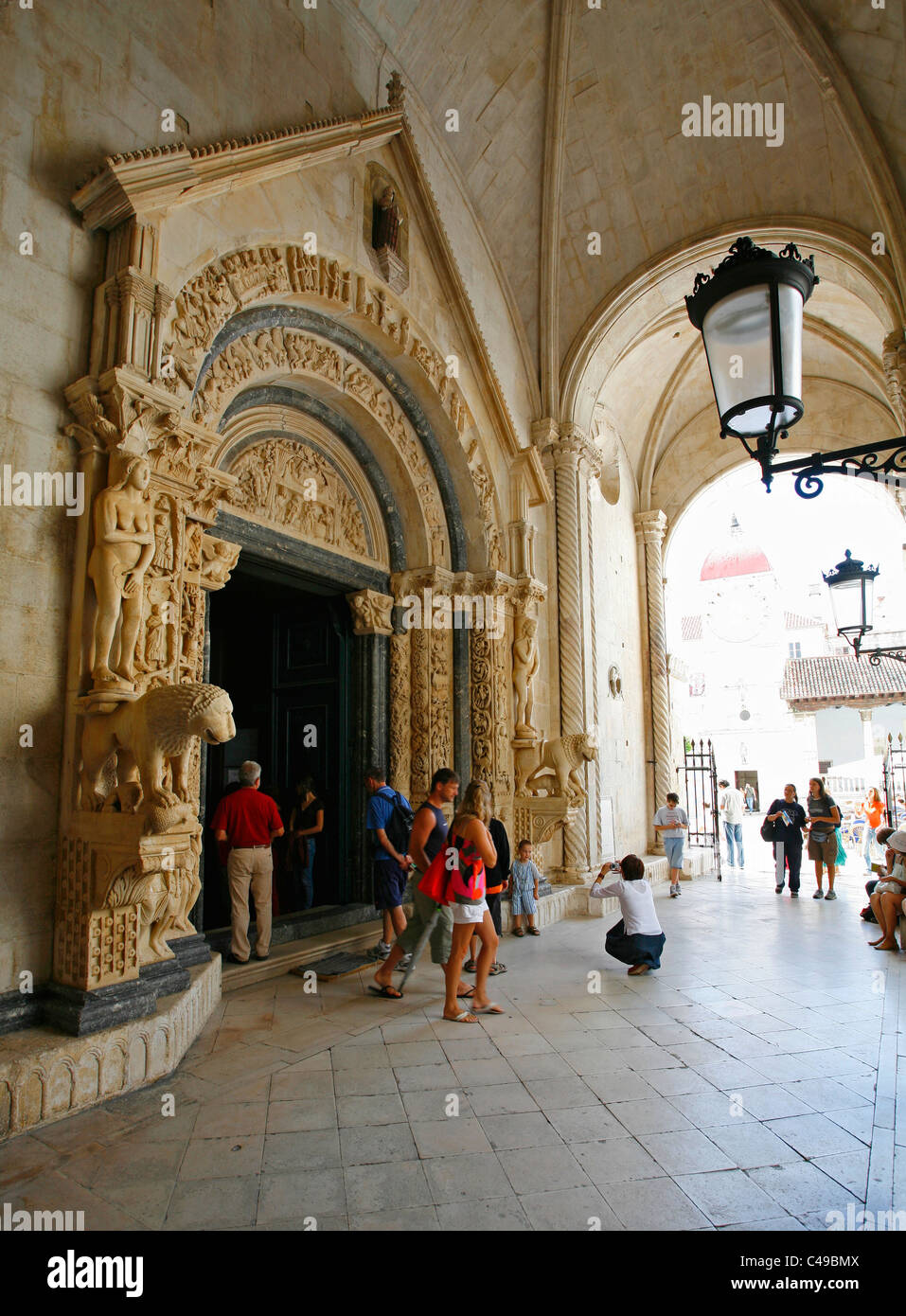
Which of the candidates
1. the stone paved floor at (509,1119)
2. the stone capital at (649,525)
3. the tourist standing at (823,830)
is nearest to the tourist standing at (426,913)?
the stone paved floor at (509,1119)

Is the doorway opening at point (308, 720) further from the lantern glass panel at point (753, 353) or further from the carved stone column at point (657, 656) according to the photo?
the carved stone column at point (657, 656)

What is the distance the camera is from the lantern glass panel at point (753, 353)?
2826 mm

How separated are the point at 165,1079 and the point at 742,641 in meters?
Answer: 39.9

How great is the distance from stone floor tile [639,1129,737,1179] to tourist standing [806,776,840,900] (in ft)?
23.3

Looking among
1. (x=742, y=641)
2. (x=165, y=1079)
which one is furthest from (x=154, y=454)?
(x=742, y=641)

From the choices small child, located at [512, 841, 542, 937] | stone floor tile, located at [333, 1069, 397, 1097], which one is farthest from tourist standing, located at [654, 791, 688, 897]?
stone floor tile, located at [333, 1069, 397, 1097]

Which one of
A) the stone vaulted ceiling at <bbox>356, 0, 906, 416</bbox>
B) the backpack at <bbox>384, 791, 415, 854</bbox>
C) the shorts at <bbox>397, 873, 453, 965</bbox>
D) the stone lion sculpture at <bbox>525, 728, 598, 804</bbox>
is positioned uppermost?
the stone vaulted ceiling at <bbox>356, 0, 906, 416</bbox>

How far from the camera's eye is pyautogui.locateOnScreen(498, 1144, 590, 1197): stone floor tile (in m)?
2.61

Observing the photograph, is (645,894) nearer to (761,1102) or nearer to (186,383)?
(761,1102)

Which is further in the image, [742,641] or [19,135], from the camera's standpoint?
[742,641]

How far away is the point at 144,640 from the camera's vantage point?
3.99 m

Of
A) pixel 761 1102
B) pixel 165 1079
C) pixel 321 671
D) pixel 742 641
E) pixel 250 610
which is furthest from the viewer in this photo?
pixel 742 641

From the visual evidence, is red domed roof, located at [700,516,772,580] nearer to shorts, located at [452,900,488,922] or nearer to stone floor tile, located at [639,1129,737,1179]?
shorts, located at [452,900,488,922]
